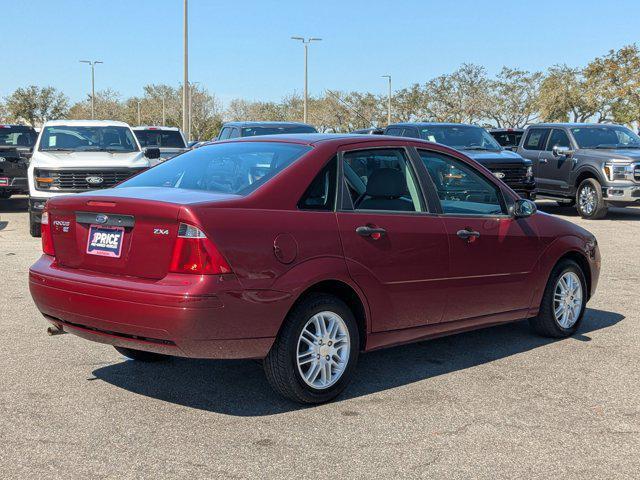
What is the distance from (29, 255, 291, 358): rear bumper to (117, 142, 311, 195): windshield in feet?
2.20

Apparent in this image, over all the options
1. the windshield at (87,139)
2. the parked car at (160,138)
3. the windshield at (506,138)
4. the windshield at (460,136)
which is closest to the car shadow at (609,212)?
the windshield at (460,136)

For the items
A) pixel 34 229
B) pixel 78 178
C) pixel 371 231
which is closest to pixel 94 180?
pixel 78 178

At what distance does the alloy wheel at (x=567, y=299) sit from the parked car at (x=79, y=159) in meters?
8.81

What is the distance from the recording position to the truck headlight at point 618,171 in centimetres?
1747

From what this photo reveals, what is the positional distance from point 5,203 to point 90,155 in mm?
8425

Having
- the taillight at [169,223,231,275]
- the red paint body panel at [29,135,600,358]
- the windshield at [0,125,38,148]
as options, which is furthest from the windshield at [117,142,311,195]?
the windshield at [0,125,38,148]

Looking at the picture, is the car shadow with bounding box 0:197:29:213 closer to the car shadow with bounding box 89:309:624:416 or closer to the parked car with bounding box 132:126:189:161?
the parked car with bounding box 132:126:189:161

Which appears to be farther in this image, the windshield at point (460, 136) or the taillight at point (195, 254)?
the windshield at point (460, 136)

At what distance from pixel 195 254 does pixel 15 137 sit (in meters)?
18.1

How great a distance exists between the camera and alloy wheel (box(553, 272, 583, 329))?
687 centimetres

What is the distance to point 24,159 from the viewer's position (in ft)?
60.0

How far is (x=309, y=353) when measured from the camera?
5012mm

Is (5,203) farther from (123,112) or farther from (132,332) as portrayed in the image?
(123,112)

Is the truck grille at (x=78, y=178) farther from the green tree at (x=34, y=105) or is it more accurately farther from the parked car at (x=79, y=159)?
the green tree at (x=34, y=105)
